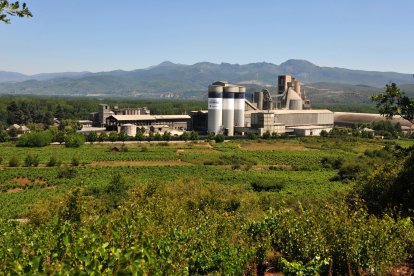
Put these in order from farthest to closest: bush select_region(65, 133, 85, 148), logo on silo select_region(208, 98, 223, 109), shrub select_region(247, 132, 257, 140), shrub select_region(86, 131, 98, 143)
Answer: logo on silo select_region(208, 98, 223, 109) < shrub select_region(247, 132, 257, 140) < shrub select_region(86, 131, 98, 143) < bush select_region(65, 133, 85, 148)

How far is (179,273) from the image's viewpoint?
28.5 ft

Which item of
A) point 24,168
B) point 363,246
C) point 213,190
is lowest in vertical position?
point 24,168

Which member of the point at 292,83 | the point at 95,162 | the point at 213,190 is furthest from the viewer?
the point at 292,83

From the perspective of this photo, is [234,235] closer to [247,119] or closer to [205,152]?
[205,152]

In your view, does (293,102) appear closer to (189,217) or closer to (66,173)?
(66,173)

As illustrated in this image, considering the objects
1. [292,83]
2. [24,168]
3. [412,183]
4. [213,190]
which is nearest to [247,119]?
[292,83]

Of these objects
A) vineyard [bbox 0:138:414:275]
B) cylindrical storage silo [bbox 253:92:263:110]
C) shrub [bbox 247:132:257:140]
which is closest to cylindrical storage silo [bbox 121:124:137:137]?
vineyard [bbox 0:138:414:275]

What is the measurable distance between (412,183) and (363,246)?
24.9 feet

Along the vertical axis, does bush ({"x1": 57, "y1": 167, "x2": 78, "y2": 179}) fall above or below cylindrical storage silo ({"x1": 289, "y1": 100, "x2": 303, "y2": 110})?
below

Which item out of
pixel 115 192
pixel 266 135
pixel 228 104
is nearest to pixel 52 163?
pixel 115 192

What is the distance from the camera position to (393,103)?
42.7 ft

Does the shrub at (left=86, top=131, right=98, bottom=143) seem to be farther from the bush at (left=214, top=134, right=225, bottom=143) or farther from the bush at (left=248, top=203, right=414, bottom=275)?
the bush at (left=248, top=203, right=414, bottom=275)

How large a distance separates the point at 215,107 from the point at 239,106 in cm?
723

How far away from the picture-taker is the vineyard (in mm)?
9516
